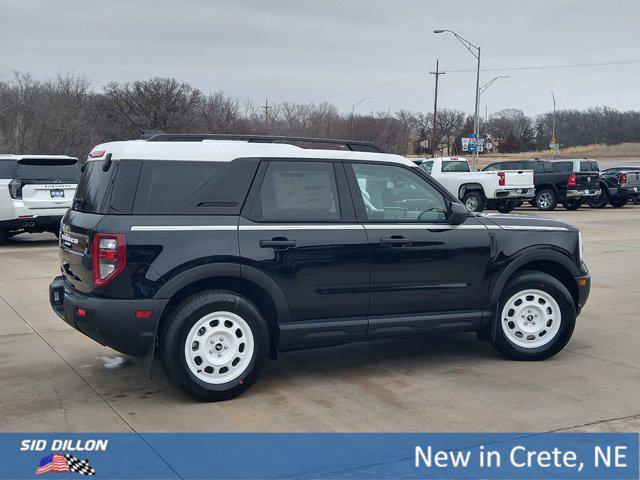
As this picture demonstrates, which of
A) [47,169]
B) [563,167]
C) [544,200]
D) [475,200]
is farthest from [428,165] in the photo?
[47,169]

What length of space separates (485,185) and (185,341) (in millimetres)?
21915

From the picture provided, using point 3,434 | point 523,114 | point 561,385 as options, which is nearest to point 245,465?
point 3,434

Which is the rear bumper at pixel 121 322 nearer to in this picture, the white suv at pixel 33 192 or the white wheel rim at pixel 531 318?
the white wheel rim at pixel 531 318

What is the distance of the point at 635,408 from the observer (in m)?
5.34

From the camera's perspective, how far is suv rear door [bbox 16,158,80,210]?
14922 millimetres

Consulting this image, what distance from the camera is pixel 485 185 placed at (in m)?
26.1

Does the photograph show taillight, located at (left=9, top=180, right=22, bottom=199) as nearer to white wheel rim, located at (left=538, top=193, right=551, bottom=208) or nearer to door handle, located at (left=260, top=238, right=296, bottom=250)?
door handle, located at (left=260, top=238, right=296, bottom=250)

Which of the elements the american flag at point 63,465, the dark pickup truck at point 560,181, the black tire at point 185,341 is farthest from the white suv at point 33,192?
the dark pickup truck at point 560,181

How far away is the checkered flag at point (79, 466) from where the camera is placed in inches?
171

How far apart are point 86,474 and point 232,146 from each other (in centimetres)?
266

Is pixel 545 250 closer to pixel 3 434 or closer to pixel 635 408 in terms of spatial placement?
pixel 635 408

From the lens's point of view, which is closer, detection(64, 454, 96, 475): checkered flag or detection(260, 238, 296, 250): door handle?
detection(64, 454, 96, 475): checkered flag

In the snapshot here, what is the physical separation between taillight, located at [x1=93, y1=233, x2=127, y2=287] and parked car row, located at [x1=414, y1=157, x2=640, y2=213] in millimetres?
21684

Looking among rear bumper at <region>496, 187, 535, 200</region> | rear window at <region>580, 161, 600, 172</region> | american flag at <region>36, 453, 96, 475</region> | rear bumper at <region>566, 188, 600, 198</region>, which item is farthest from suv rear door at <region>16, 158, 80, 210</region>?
rear window at <region>580, 161, 600, 172</region>
